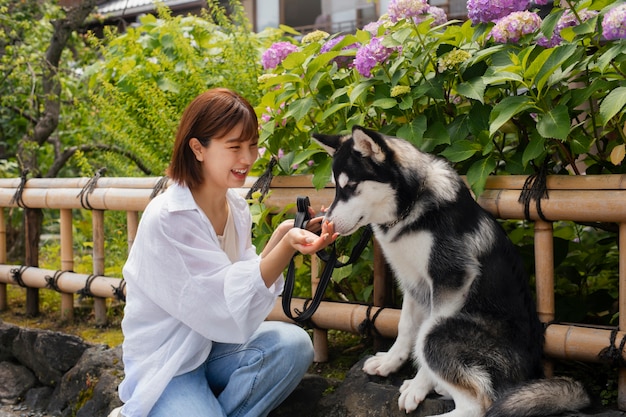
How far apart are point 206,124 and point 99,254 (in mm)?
2125

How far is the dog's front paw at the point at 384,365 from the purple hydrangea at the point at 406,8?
130 cm

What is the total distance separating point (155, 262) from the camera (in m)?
2.41

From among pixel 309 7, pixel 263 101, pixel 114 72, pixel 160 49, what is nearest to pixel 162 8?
pixel 160 49

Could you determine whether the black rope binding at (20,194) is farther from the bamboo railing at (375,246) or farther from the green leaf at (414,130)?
the green leaf at (414,130)

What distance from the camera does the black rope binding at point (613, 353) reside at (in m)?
2.38

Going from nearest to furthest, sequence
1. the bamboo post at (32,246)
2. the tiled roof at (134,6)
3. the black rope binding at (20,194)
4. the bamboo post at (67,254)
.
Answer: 1. the bamboo post at (67,254)
2. the black rope binding at (20,194)
3. the bamboo post at (32,246)
4. the tiled roof at (134,6)

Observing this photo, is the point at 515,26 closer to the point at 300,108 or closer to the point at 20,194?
the point at 300,108

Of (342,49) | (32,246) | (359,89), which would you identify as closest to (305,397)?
(359,89)

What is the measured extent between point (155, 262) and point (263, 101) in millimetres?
1052

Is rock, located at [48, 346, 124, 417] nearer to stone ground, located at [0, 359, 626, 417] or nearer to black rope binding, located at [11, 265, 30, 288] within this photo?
stone ground, located at [0, 359, 626, 417]

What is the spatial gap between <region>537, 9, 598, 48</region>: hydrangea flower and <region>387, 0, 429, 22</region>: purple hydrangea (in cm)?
46

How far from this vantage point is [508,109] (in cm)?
240

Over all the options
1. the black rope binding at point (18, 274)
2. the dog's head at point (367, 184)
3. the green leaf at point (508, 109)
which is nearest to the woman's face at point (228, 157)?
the dog's head at point (367, 184)

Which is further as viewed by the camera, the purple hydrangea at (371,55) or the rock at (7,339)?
the rock at (7,339)
